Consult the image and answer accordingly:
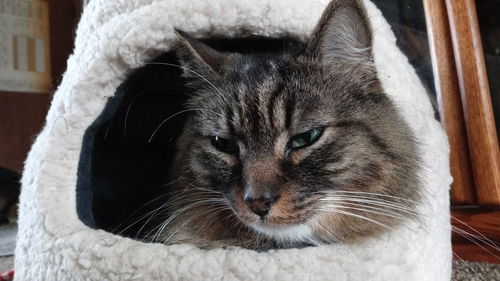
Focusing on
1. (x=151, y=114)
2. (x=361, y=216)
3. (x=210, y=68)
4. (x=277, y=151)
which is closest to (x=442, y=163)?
(x=361, y=216)

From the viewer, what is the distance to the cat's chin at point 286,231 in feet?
3.20

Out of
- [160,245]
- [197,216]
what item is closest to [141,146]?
[197,216]

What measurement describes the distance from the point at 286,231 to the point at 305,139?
0.65ft

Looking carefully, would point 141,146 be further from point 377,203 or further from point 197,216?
point 377,203

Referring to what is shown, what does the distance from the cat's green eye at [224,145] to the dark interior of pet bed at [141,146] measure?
0.27 metres

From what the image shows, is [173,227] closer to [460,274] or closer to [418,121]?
[418,121]

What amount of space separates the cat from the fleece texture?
67 mm

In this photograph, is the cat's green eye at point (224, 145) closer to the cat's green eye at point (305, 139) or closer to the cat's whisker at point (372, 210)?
the cat's green eye at point (305, 139)

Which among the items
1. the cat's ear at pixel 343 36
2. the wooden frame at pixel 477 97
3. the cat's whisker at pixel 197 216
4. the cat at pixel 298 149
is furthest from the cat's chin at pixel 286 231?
the wooden frame at pixel 477 97

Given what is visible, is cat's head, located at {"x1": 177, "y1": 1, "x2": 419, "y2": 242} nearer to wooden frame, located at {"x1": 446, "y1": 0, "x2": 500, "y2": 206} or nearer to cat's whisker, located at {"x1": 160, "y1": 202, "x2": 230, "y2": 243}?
cat's whisker, located at {"x1": 160, "y1": 202, "x2": 230, "y2": 243}

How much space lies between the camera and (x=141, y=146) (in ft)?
5.34

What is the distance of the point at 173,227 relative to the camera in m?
1.22

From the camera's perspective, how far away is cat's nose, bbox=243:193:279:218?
925mm

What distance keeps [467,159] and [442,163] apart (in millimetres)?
370
